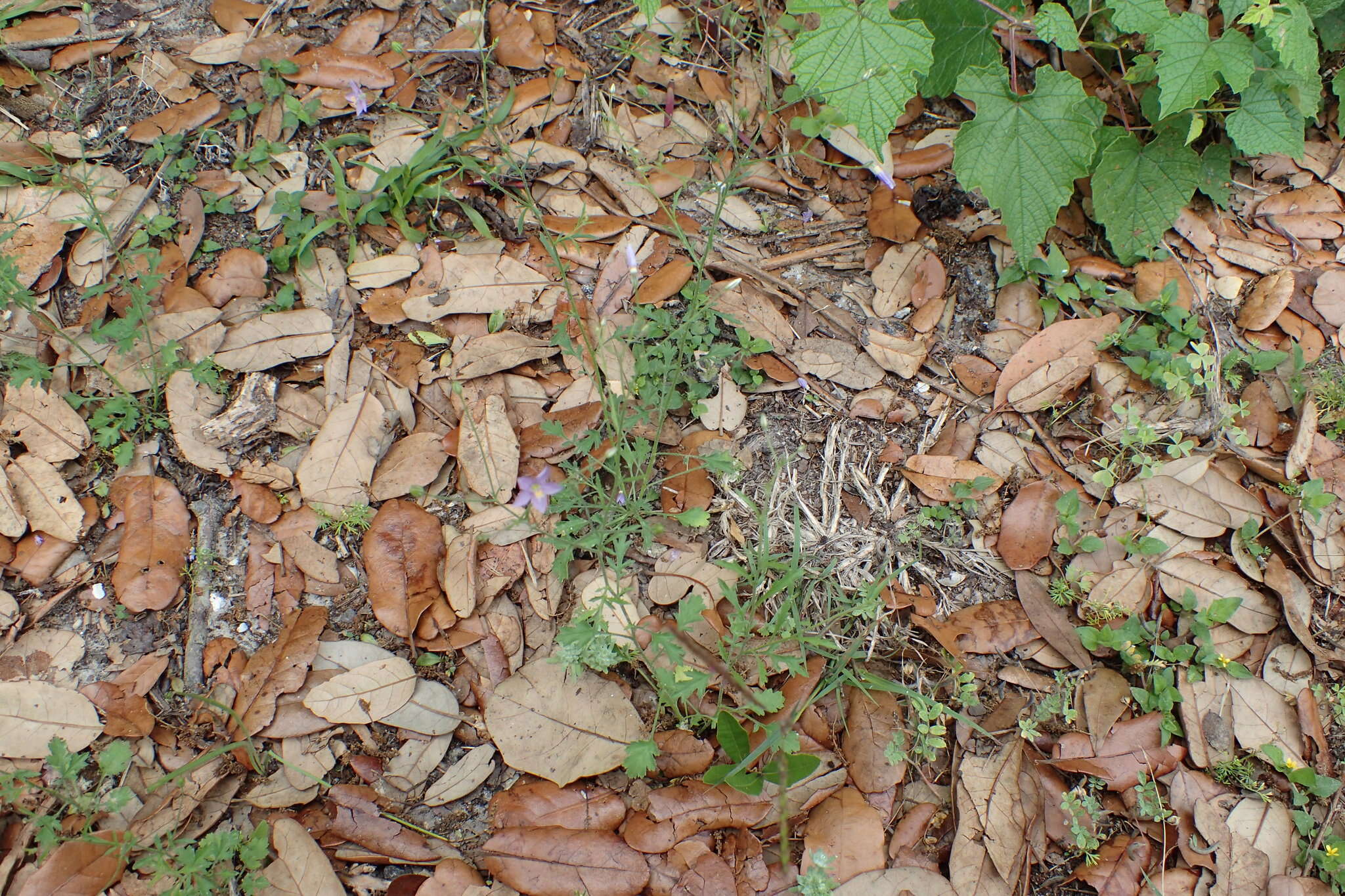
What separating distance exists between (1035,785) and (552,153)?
2.12 m

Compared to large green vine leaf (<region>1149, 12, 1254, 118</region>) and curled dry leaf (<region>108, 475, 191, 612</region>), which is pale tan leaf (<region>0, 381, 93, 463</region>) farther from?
large green vine leaf (<region>1149, 12, 1254, 118</region>)

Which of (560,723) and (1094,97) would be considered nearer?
(560,723)

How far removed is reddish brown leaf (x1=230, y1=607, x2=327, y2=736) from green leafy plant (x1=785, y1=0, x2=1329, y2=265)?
5.84 feet

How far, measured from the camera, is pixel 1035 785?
1.92 m

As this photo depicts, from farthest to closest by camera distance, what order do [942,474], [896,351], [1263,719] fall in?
[896,351] → [942,474] → [1263,719]

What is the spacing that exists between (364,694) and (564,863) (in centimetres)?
59

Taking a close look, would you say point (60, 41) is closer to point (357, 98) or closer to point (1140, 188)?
point (357, 98)

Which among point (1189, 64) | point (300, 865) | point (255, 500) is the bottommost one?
point (300, 865)

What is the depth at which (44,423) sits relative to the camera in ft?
6.98

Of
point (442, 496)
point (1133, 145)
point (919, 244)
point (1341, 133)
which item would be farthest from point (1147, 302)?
point (442, 496)

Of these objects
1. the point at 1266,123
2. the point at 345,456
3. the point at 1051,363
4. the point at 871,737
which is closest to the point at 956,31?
the point at 1266,123

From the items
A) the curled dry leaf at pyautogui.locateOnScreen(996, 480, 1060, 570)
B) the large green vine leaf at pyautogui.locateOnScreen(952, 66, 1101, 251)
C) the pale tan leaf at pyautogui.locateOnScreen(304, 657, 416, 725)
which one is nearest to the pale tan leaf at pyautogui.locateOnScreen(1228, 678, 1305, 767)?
the curled dry leaf at pyautogui.locateOnScreen(996, 480, 1060, 570)

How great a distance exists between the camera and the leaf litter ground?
1.87m

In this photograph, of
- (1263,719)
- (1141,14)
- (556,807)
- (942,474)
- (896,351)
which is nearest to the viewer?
(556,807)
